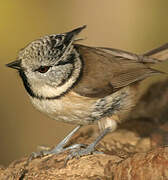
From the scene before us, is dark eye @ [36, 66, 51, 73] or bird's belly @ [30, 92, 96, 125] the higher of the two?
dark eye @ [36, 66, 51, 73]

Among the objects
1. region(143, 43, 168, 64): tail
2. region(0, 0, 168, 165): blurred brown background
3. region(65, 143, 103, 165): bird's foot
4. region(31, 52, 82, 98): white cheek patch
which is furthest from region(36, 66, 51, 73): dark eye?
region(0, 0, 168, 165): blurred brown background

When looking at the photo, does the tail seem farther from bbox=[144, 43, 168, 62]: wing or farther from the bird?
the bird

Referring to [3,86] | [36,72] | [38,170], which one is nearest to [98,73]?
[36,72]

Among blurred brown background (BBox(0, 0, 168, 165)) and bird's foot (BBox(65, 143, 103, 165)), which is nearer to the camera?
bird's foot (BBox(65, 143, 103, 165))

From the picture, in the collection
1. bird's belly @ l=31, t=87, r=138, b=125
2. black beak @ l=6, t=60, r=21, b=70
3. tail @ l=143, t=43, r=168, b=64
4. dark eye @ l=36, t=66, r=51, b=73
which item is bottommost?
bird's belly @ l=31, t=87, r=138, b=125

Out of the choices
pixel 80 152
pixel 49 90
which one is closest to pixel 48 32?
pixel 49 90

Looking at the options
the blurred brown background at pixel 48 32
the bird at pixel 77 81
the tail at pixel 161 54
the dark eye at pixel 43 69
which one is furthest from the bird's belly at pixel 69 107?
the blurred brown background at pixel 48 32

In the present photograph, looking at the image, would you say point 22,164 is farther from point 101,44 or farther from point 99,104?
point 101,44

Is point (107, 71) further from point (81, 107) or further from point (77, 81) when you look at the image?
point (81, 107)
